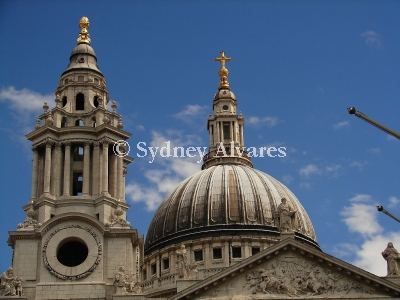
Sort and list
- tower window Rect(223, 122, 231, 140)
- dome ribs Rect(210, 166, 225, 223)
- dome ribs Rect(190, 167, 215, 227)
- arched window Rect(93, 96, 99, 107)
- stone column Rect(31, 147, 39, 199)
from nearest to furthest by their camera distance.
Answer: stone column Rect(31, 147, 39, 199), arched window Rect(93, 96, 99, 107), dome ribs Rect(210, 166, 225, 223), dome ribs Rect(190, 167, 215, 227), tower window Rect(223, 122, 231, 140)

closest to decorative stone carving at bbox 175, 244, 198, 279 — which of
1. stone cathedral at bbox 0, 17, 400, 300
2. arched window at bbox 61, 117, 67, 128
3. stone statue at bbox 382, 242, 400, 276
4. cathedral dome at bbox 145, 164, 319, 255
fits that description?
stone cathedral at bbox 0, 17, 400, 300

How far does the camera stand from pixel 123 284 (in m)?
65.6

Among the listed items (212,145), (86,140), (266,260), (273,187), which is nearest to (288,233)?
(266,260)

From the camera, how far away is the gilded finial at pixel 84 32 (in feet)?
257

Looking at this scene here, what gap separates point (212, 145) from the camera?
107750mm

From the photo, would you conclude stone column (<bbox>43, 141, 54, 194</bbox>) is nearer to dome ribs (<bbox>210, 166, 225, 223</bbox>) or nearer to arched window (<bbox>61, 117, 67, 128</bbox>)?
arched window (<bbox>61, 117, 67, 128</bbox>)

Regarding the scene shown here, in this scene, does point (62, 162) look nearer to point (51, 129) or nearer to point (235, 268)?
point (51, 129)

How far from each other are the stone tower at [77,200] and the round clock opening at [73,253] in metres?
0.07

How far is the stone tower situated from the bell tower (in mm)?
29251

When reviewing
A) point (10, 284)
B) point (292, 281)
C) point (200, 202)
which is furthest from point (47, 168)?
point (200, 202)

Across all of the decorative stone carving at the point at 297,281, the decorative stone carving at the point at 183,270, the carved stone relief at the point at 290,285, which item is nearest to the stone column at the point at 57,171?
the decorative stone carving at the point at 183,270

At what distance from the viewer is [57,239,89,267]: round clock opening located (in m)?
68.9

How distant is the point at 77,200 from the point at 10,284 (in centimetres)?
810

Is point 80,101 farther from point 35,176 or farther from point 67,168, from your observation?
point 35,176
